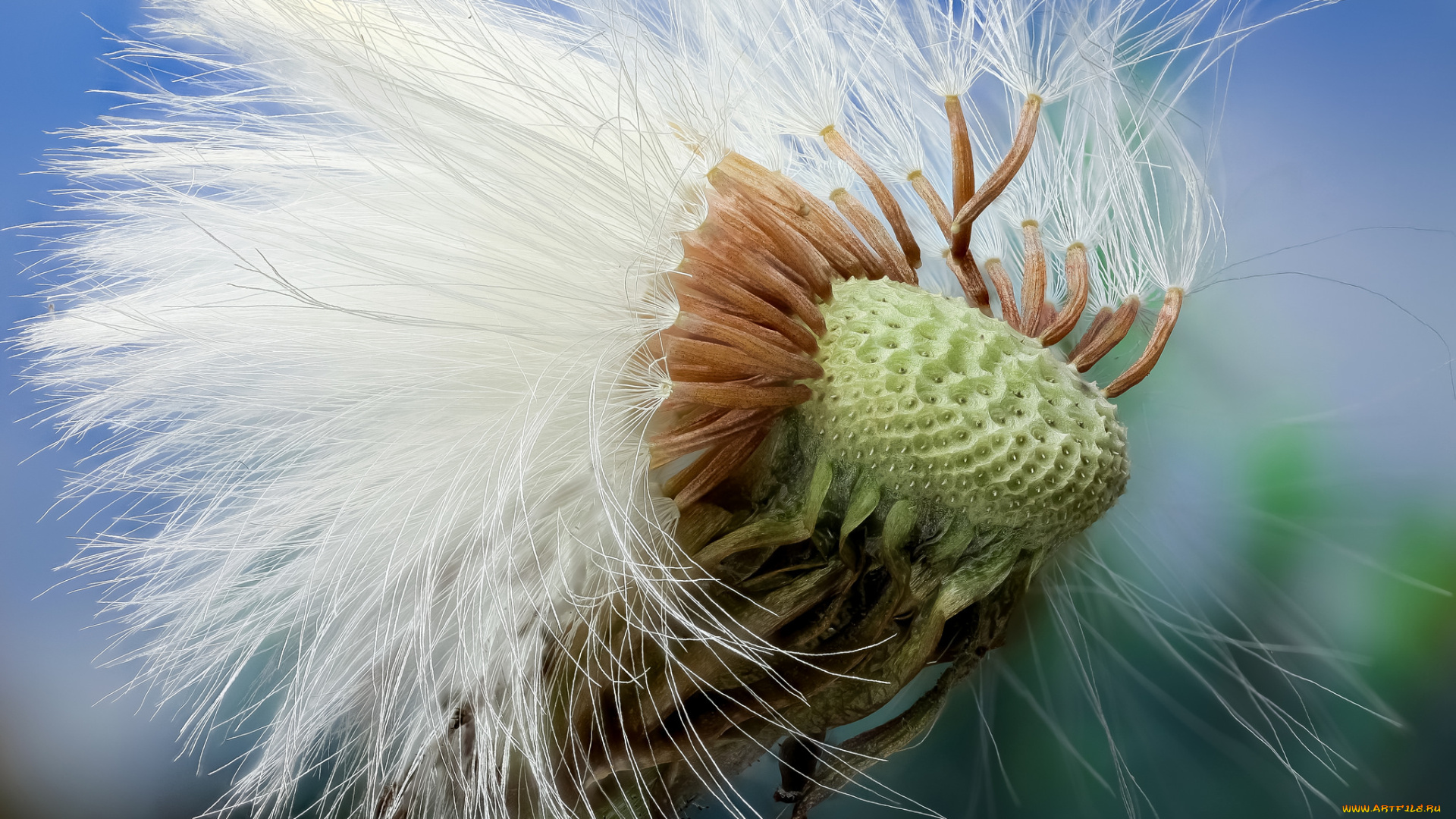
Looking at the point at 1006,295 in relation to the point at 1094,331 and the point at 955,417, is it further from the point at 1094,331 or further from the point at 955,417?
the point at 955,417

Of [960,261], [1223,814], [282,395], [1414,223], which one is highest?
[1414,223]

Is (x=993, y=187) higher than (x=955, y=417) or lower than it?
higher

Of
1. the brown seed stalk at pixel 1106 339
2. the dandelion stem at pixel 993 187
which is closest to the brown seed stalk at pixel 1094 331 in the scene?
the brown seed stalk at pixel 1106 339

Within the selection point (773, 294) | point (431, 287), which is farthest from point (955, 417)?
point (431, 287)

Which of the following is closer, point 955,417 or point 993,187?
point 955,417

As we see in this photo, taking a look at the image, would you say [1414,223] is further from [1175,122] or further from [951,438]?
[951,438]

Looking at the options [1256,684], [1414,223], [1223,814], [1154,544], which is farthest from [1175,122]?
[1223,814]
